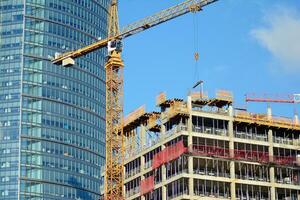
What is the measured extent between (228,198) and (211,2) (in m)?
41.8

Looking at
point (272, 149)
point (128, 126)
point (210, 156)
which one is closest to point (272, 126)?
point (272, 149)

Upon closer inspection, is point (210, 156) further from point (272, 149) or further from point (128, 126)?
point (128, 126)

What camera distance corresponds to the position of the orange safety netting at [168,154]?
173 metres

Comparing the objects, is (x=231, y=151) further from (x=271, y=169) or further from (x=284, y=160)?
(x=284, y=160)

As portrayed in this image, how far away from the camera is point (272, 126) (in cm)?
18638

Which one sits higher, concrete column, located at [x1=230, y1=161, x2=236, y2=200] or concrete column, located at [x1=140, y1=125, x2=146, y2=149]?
concrete column, located at [x1=140, y1=125, x2=146, y2=149]

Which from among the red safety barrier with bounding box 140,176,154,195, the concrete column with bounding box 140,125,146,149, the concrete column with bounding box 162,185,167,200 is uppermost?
the concrete column with bounding box 140,125,146,149

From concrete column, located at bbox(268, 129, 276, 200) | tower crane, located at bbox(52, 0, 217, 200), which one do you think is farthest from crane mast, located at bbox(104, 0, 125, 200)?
concrete column, located at bbox(268, 129, 276, 200)

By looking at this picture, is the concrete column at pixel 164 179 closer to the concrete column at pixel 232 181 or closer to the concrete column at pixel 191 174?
the concrete column at pixel 191 174

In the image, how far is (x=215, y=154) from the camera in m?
176

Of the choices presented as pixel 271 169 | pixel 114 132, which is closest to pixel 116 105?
pixel 114 132

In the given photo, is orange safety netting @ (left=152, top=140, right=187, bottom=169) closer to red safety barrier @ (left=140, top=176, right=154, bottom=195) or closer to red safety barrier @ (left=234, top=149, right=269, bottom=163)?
red safety barrier @ (left=140, top=176, right=154, bottom=195)

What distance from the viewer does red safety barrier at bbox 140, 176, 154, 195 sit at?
18350cm

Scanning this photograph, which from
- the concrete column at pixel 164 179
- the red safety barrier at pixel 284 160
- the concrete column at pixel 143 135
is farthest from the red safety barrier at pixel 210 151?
the concrete column at pixel 143 135
